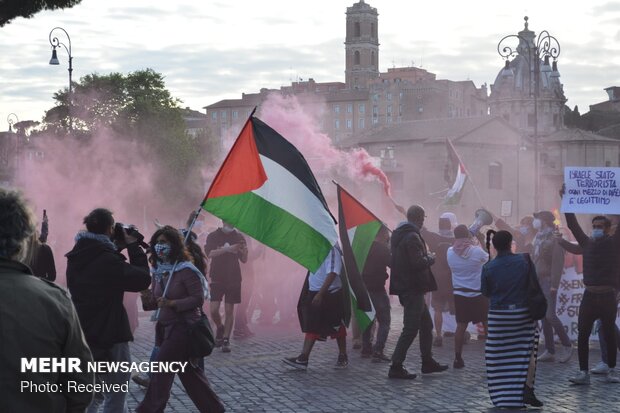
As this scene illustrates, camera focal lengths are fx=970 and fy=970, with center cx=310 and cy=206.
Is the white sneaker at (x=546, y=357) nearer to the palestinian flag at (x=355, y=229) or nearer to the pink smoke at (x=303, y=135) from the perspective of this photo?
the palestinian flag at (x=355, y=229)

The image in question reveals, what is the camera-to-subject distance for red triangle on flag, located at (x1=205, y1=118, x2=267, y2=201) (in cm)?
871

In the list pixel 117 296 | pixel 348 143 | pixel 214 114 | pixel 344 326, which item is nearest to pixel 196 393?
pixel 117 296

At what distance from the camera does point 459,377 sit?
1059cm

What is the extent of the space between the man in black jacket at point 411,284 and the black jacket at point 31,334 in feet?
22.9

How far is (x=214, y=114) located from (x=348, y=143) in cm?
7339

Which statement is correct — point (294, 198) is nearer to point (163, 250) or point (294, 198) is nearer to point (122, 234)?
point (163, 250)

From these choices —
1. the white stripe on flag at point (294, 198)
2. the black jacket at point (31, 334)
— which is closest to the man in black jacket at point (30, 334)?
the black jacket at point (31, 334)

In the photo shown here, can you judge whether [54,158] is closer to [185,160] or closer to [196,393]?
[185,160]

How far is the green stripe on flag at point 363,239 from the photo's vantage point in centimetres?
1180

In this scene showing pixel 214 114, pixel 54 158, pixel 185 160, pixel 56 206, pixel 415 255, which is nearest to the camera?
pixel 415 255

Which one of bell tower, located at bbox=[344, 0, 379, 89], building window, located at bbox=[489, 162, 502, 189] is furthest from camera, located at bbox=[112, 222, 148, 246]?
bell tower, located at bbox=[344, 0, 379, 89]

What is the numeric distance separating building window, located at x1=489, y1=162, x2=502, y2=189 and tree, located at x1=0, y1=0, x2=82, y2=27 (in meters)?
78.3

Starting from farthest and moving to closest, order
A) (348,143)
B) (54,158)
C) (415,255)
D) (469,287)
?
(348,143) < (54,158) < (469,287) < (415,255)

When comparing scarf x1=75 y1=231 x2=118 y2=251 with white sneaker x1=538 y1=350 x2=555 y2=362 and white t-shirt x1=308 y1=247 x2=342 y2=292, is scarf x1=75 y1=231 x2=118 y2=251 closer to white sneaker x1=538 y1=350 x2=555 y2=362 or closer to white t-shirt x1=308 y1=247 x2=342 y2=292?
white t-shirt x1=308 y1=247 x2=342 y2=292
